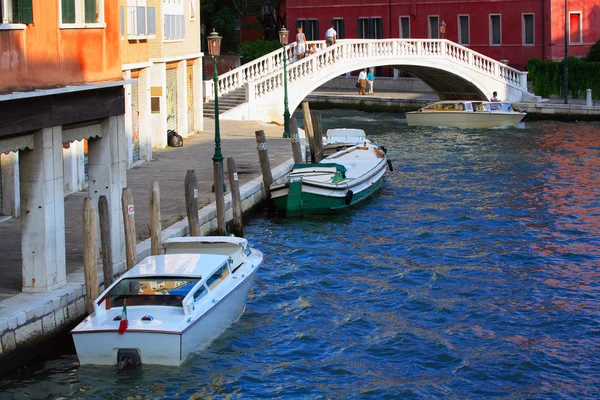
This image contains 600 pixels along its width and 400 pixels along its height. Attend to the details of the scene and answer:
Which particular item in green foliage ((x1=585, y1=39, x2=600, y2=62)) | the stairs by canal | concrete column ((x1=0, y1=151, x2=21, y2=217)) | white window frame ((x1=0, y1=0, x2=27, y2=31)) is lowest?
concrete column ((x1=0, y1=151, x2=21, y2=217))

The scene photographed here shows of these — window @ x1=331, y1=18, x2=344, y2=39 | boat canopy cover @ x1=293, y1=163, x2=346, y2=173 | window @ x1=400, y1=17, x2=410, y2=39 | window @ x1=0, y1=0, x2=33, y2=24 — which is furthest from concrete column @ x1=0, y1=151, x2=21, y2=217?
window @ x1=331, y1=18, x2=344, y2=39

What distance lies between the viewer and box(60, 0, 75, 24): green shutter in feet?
49.9

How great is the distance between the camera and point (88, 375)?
13.7 meters

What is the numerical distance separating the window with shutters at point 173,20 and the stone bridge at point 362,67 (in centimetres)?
545

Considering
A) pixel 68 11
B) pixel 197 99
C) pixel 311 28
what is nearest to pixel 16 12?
pixel 68 11

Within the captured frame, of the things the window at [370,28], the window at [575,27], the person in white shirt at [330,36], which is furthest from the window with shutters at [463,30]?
the person in white shirt at [330,36]

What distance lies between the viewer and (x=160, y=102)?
95.6ft

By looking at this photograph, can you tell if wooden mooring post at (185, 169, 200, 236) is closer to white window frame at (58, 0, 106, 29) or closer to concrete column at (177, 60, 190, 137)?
white window frame at (58, 0, 106, 29)

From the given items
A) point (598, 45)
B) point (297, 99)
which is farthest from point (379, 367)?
point (598, 45)

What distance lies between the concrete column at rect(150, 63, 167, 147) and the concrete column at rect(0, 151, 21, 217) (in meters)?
8.57

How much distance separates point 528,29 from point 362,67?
1133 cm

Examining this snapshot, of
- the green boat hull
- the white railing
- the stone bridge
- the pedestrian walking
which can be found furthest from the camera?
the pedestrian walking

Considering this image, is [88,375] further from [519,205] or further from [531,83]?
[531,83]

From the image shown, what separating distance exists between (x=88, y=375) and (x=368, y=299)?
17.6 ft
